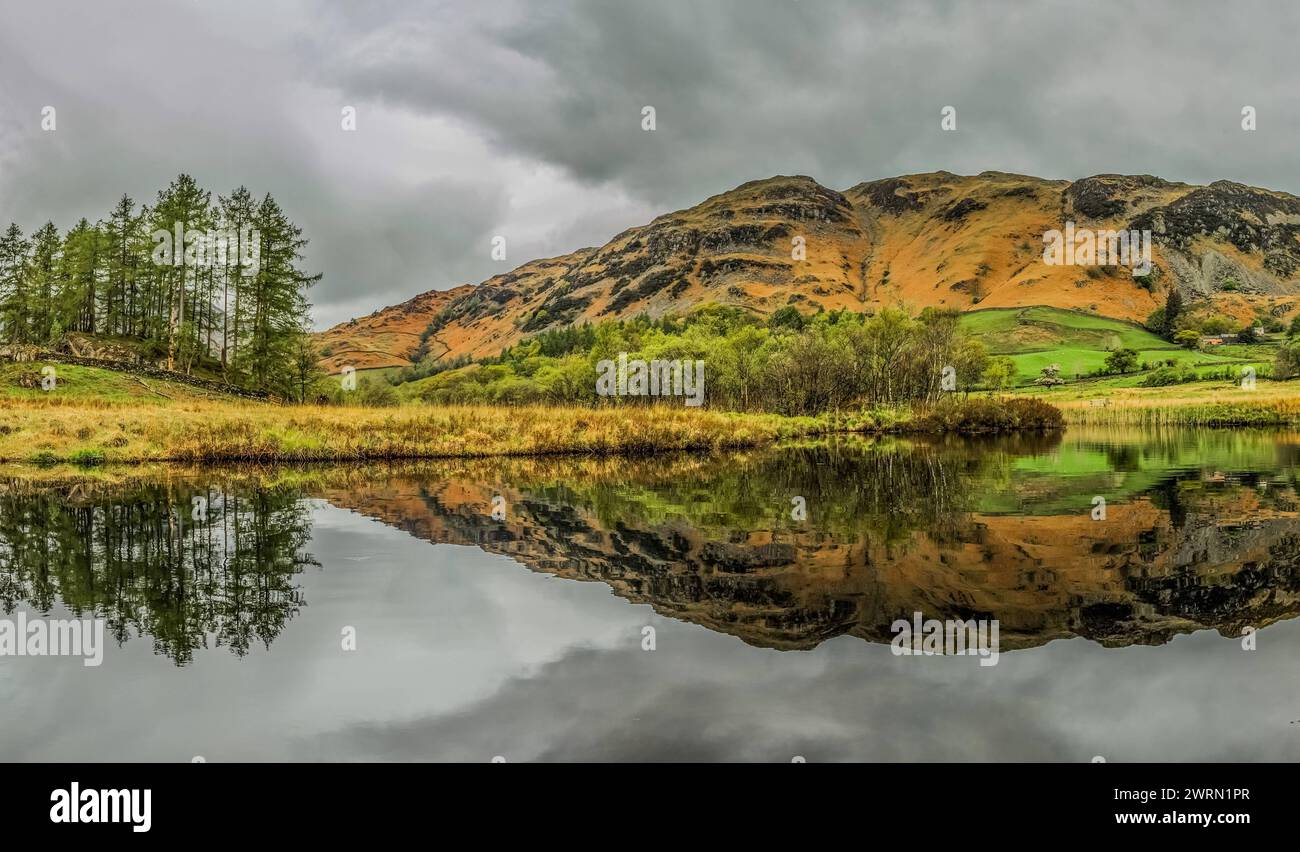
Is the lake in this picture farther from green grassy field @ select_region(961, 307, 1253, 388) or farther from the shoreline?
green grassy field @ select_region(961, 307, 1253, 388)

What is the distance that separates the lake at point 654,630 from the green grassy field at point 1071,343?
121483 millimetres

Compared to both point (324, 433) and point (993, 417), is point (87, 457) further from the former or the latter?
point (993, 417)

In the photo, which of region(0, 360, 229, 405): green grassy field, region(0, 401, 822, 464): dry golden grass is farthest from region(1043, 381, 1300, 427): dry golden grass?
region(0, 360, 229, 405): green grassy field

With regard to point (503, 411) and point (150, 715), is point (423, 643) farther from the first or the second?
point (503, 411)

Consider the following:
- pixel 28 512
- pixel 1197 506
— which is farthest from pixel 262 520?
pixel 1197 506

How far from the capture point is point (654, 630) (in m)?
8.10

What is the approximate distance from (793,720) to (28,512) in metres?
18.8

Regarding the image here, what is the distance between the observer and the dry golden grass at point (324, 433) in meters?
30.5

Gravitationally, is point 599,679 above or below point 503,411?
below

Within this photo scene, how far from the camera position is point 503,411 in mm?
40719

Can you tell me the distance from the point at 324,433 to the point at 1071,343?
17932cm

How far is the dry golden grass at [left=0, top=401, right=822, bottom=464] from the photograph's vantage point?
30.5 m

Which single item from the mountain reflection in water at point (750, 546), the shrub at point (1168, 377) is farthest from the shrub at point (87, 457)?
the shrub at point (1168, 377)

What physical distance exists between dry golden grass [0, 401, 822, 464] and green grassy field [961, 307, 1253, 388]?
105 meters
